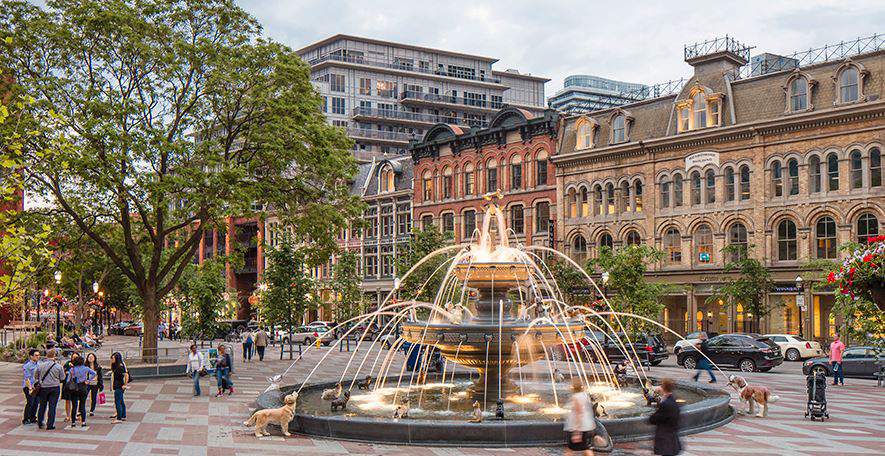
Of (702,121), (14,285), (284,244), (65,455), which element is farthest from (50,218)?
(702,121)

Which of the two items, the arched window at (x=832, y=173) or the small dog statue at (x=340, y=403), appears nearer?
the small dog statue at (x=340, y=403)

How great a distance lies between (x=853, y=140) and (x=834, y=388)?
73.6 ft

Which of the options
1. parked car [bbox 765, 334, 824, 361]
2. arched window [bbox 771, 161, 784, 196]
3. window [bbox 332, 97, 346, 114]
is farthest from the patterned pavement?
window [bbox 332, 97, 346, 114]

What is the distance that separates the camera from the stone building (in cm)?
4584

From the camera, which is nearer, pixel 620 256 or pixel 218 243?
pixel 620 256

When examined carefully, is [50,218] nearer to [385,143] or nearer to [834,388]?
[834,388]

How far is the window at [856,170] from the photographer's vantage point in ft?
150

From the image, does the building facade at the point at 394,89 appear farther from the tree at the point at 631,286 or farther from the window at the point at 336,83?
the tree at the point at 631,286

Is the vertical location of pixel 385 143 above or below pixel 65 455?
above

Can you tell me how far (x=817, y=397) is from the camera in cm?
1961

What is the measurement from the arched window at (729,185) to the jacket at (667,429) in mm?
41221

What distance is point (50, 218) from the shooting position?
3312 centimetres

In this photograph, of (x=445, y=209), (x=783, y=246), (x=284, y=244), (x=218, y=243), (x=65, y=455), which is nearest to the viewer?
(x=65, y=455)

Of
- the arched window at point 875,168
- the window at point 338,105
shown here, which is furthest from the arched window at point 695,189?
the window at point 338,105
